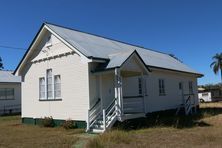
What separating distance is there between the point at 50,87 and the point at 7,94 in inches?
694

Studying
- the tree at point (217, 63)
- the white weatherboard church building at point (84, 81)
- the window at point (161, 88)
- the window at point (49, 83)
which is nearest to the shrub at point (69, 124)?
the white weatherboard church building at point (84, 81)

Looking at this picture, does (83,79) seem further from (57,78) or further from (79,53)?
(57,78)

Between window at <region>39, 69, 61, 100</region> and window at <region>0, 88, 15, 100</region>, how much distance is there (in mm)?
15858

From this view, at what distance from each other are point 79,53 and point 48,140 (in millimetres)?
5724

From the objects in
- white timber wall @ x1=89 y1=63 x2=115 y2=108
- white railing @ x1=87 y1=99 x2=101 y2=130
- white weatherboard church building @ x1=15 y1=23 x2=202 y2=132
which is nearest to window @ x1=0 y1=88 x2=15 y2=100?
white weatherboard church building @ x1=15 y1=23 x2=202 y2=132

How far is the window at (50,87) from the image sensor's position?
773 inches

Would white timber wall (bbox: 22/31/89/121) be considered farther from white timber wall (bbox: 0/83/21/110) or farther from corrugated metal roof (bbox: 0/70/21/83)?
corrugated metal roof (bbox: 0/70/21/83)

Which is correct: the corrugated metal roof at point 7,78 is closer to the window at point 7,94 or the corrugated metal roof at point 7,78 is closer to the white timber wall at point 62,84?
the window at point 7,94

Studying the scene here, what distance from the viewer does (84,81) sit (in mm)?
17484

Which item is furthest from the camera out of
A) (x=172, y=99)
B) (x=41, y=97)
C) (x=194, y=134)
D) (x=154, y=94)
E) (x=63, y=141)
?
(x=172, y=99)

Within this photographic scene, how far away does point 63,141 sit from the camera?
13.0m

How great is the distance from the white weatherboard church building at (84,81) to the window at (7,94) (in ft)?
45.1

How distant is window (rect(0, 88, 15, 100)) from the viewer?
116ft

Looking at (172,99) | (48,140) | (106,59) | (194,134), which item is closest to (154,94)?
(172,99)
